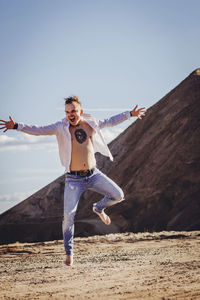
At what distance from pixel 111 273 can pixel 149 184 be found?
697 inches

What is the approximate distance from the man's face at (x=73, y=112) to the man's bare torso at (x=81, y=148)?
16 cm

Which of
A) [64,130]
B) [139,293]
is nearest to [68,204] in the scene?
[64,130]

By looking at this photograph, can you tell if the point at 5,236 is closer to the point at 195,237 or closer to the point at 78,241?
the point at 78,241

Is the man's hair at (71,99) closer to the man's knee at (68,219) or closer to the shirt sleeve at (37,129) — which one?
the shirt sleeve at (37,129)

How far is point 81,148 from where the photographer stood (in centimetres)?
700

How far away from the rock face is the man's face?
15.3 m

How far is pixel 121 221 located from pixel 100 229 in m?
2.20

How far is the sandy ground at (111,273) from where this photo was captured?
21.2 feet

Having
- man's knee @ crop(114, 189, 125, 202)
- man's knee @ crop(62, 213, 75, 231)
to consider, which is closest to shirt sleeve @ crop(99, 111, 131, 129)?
man's knee @ crop(114, 189, 125, 202)

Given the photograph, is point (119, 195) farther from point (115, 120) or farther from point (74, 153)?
point (115, 120)

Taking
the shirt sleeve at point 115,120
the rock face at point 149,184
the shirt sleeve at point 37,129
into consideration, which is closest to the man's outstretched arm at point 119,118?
the shirt sleeve at point 115,120

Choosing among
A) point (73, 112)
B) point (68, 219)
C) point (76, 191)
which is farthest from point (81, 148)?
point (68, 219)

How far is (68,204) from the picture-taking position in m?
6.84

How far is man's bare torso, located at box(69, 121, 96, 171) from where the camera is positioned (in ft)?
22.8
